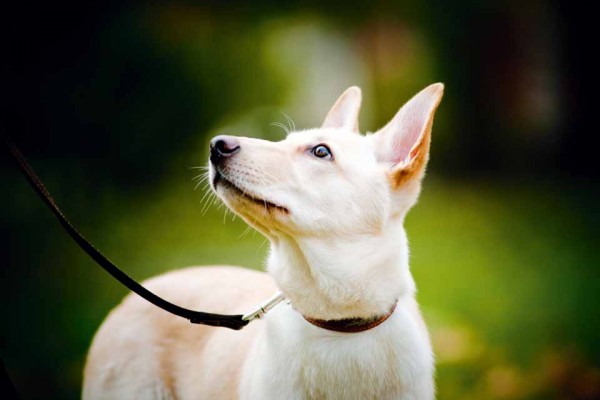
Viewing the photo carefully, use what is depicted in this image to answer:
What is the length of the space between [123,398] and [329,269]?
48.7 inches

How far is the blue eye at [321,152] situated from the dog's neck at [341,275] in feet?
1.13

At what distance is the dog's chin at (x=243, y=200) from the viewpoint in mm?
2016

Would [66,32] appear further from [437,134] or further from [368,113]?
[437,134]

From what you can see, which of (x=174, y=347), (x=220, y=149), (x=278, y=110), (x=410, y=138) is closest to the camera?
(x=220, y=149)

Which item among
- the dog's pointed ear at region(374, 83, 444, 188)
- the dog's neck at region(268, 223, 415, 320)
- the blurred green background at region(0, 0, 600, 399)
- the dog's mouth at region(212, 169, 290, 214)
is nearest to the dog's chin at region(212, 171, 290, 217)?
the dog's mouth at region(212, 169, 290, 214)

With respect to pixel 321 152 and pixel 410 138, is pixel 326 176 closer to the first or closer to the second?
pixel 321 152

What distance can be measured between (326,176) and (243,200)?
1.16ft

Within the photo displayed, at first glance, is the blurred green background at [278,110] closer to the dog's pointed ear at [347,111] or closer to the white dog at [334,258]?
the dog's pointed ear at [347,111]

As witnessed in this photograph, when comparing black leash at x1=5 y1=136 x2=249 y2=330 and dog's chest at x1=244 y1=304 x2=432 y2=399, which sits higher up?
black leash at x1=5 y1=136 x2=249 y2=330

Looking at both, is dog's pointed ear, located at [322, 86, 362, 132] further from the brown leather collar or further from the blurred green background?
the blurred green background

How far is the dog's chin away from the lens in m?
2.02

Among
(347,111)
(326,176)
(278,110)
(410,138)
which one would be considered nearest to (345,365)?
(326,176)

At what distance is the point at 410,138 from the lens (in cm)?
240

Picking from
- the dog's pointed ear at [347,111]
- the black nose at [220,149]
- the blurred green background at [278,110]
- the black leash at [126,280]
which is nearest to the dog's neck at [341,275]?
the black leash at [126,280]
